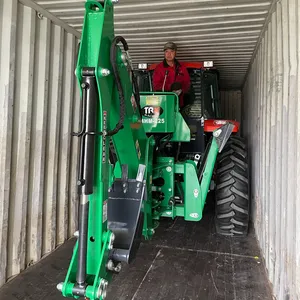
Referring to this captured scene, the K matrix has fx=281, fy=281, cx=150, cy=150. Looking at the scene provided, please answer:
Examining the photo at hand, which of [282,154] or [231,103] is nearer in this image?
[282,154]

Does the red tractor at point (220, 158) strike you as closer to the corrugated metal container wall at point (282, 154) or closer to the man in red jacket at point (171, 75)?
the man in red jacket at point (171, 75)

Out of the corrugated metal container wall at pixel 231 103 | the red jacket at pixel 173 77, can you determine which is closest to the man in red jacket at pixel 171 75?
the red jacket at pixel 173 77

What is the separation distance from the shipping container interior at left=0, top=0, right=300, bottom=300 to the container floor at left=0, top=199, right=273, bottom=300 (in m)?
0.15

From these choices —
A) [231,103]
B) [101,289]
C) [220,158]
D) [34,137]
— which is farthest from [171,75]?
[231,103]

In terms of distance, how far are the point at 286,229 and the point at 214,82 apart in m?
3.01

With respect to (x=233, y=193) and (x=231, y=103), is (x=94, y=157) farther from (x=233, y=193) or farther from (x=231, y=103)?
(x=231, y=103)

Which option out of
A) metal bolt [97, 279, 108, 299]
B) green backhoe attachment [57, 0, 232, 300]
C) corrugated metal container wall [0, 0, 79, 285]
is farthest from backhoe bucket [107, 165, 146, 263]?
corrugated metal container wall [0, 0, 79, 285]

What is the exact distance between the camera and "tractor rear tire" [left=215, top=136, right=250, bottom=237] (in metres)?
3.64

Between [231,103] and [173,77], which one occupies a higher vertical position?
[231,103]

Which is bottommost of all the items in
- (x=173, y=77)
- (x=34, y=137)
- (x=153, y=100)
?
(x=34, y=137)

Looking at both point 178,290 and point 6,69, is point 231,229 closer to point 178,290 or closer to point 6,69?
point 178,290

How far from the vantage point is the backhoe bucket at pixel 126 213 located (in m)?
1.93

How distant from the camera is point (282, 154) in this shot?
7.93 ft

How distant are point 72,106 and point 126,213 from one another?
2217 mm
